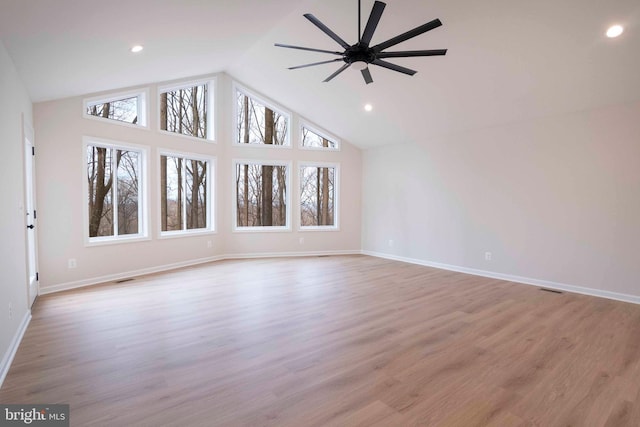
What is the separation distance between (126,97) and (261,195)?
3064 mm

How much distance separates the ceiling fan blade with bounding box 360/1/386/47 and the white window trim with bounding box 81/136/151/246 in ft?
13.5

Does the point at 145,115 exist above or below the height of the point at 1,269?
above

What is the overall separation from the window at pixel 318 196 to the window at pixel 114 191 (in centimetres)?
325

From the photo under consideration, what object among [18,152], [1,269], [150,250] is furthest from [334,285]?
[18,152]

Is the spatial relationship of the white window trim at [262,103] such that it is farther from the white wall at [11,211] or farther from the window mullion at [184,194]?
the white wall at [11,211]

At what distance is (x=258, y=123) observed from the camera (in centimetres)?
714

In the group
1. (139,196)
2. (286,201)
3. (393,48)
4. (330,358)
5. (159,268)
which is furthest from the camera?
(286,201)

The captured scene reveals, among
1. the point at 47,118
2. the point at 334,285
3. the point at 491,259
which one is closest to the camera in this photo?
the point at 47,118

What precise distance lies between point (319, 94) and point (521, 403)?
17.6 feet

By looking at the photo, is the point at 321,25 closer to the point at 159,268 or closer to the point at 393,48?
the point at 393,48

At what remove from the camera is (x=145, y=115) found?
541 cm

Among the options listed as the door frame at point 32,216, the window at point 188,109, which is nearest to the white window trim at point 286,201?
the window at point 188,109

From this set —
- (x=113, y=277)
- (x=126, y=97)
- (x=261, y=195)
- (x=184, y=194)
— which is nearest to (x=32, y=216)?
(x=113, y=277)

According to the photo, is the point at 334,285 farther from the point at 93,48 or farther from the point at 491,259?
the point at 93,48
